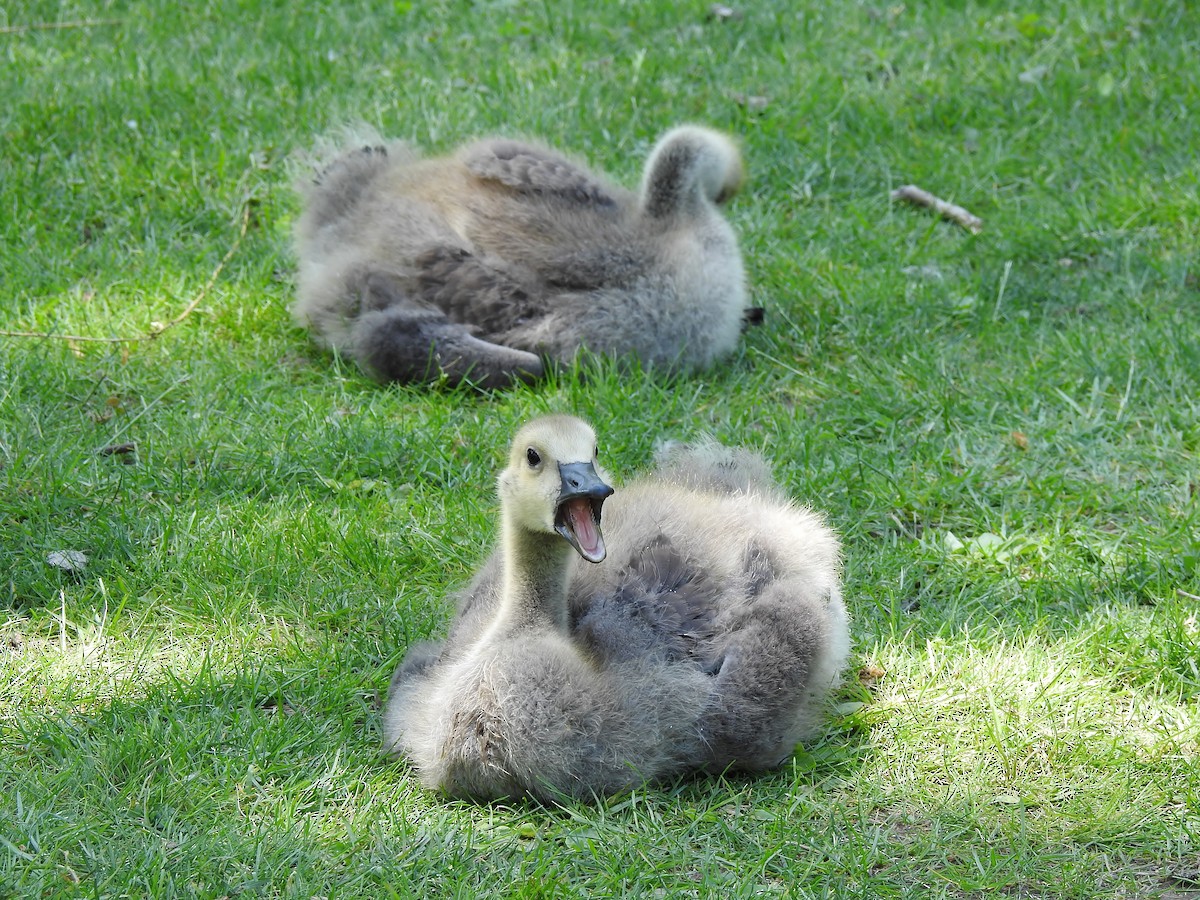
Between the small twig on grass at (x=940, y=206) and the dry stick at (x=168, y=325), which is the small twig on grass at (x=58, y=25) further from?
the small twig on grass at (x=940, y=206)

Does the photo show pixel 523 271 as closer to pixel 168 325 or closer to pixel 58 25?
pixel 168 325

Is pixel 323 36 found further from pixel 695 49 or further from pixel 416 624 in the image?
pixel 416 624

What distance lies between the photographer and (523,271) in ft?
20.1

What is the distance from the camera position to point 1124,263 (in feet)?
22.1

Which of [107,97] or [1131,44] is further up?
[1131,44]

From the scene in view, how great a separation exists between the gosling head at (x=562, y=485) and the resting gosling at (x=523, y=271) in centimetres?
228

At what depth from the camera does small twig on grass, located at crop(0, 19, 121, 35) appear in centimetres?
880

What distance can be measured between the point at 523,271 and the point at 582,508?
8.92ft

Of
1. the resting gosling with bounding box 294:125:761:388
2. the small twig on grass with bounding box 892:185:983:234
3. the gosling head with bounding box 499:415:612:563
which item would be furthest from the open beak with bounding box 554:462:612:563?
the small twig on grass with bounding box 892:185:983:234

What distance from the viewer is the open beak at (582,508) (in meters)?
3.49

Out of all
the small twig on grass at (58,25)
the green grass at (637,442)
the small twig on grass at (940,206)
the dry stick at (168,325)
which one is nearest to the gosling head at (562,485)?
the green grass at (637,442)

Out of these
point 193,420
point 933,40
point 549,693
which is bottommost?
point 193,420

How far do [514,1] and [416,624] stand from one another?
5893mm

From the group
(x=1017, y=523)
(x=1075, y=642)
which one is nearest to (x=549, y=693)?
(x=1075, y=642)
